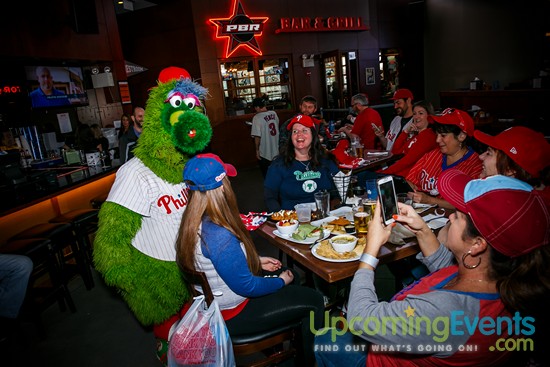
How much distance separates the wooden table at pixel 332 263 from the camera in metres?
1.85

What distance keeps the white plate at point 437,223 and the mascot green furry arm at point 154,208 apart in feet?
5.04

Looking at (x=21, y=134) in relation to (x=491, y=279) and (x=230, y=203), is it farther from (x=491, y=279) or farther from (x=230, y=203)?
(x=491, y=279)

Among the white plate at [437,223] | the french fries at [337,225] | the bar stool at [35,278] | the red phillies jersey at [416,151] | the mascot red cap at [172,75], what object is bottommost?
the bar stool at [35,278]

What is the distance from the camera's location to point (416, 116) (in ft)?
14.1

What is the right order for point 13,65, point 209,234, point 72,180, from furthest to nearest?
1. point 13,65
2. point 72,180
3. point 209,234

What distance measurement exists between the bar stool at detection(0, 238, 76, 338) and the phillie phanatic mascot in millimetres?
1407

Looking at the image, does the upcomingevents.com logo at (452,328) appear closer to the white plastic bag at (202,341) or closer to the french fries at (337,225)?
the white plastic bag at (202,341)

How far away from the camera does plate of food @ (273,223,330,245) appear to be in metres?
2.20

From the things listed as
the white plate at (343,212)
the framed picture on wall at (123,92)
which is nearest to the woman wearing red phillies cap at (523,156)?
the white plate at (343,212)

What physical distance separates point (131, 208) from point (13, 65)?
6.25 m

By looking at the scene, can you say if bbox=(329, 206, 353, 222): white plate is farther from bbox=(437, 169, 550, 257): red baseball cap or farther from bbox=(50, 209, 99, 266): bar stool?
bbox=(50, 209, 99, 266): bar stool

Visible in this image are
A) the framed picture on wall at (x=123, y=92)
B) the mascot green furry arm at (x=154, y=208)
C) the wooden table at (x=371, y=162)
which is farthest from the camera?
the framed picture on wall at (x=123, y=92)

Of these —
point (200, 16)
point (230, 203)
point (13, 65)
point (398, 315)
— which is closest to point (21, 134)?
point (13, 65)

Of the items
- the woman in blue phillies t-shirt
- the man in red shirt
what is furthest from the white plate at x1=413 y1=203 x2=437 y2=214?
the man in red shirt
